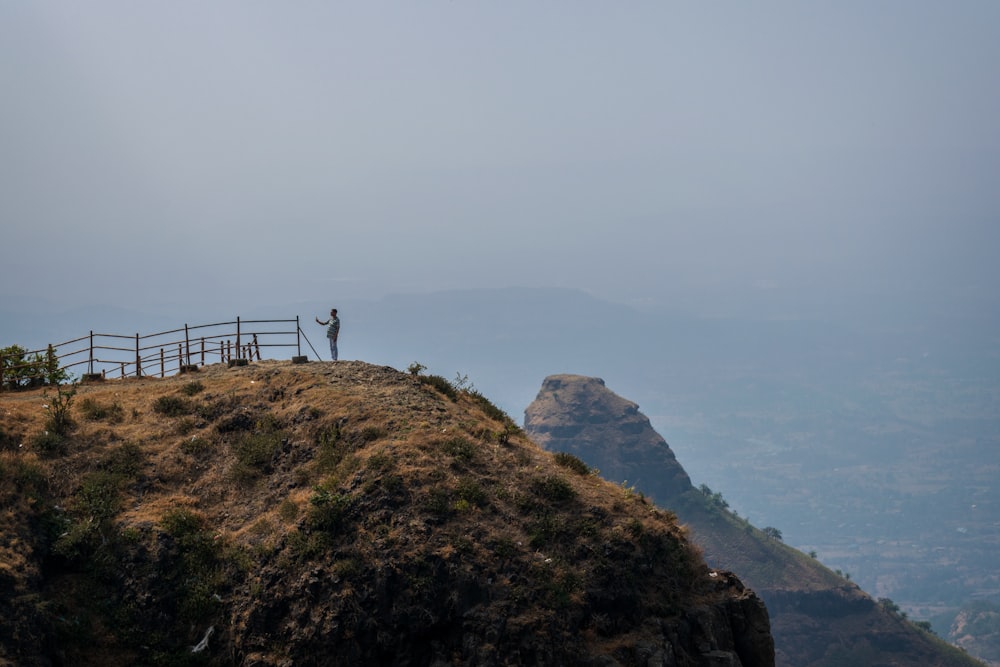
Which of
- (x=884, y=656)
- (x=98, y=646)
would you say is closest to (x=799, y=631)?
(x=884, y=656)

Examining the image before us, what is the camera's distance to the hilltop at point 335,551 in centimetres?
2770

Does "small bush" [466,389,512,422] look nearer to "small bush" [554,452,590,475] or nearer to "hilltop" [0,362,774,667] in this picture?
"hilltop" [0,362,774,667]

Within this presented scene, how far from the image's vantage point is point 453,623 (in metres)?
28.0

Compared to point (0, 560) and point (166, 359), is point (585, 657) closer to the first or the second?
point (0, 560)

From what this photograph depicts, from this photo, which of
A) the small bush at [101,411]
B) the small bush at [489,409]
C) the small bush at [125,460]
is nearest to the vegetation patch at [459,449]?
the small bush at [489,409]

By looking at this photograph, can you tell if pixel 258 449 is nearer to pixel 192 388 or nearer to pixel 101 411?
pixel 192 388

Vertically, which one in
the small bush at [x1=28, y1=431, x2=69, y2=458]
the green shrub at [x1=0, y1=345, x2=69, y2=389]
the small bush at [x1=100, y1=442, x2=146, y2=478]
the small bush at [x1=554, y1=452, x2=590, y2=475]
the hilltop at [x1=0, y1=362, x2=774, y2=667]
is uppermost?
the green shrub at [x1=0, y1=345, x2=69, y2=389]

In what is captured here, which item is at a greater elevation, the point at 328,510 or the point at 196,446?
the point at 196,446

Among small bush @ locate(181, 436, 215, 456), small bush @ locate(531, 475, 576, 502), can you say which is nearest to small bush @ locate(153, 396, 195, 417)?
small bush @ locate(181, 436, 215, 456)

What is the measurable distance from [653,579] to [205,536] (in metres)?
16.8

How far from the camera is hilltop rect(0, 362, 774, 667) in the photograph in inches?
1091

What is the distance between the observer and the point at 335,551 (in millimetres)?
29500

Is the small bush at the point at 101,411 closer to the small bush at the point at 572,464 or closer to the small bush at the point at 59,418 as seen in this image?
the small bush at the point at 59,418

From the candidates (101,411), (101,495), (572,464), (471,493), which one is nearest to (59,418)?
(101,411)
